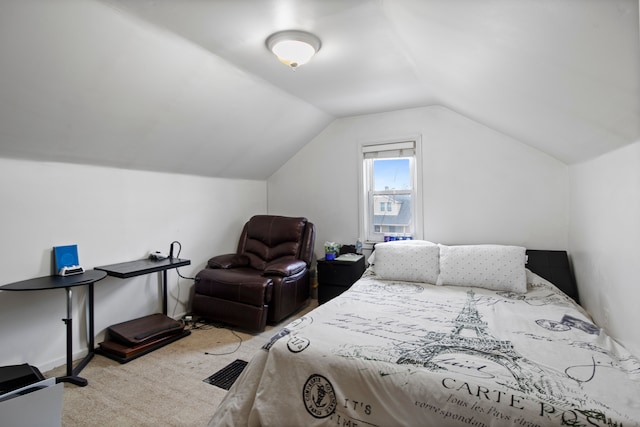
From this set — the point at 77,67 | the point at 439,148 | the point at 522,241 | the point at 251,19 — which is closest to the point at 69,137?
the point at 77,67

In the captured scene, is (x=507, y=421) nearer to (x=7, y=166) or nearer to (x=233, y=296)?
(x=233, y=296)

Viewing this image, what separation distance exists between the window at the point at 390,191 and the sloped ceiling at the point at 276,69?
0.75 m

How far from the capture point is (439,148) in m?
3.65

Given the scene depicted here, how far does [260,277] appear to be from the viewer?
3.26 m

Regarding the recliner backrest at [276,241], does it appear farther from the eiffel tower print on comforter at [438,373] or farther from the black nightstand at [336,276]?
the eiffel tower print on comforter at [438,373]

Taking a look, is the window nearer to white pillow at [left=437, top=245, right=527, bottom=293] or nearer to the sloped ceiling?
the sloped ceiling

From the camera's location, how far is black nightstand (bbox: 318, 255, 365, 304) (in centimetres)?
363

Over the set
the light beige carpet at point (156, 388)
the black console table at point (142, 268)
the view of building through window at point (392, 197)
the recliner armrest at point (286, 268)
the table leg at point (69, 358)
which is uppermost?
the view of building through window at point (392, 197)

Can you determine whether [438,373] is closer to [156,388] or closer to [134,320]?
[156,388]

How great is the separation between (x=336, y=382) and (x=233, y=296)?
76.9 inches

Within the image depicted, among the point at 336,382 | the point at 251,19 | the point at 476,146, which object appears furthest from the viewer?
the point at 476,146

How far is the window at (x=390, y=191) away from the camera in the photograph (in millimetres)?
3822

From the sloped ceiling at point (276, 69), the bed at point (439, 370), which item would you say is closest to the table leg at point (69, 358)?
the sloped ceiling at point (276, 69)

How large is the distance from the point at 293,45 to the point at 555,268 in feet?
9.62
